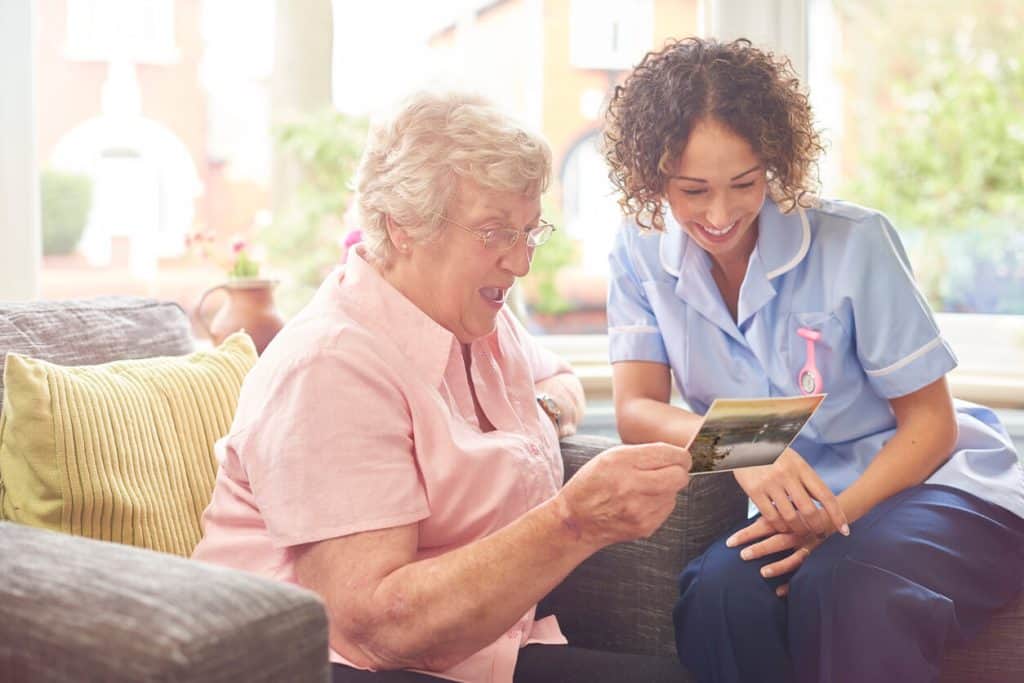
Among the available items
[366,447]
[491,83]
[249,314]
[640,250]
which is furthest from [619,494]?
[491,83]

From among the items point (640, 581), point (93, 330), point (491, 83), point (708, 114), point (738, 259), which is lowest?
point (640, 581)

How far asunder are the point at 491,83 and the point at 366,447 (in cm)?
182

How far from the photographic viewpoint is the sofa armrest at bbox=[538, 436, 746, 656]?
6.07ft

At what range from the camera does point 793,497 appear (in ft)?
5.57

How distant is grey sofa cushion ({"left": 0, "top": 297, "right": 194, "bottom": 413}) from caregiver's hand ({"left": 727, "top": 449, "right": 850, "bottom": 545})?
1.00 m

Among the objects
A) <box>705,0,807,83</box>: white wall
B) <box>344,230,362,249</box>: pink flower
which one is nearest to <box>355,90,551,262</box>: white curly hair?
<box>344,230,362,249</box>: pink flower

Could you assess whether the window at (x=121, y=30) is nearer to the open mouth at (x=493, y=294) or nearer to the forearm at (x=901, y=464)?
the open mouth at (x=493, y=294)

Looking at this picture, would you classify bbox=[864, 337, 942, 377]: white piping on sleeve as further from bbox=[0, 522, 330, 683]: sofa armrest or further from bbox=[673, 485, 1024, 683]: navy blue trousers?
bbox=[0, 522, 330, 683]: sofa armrest

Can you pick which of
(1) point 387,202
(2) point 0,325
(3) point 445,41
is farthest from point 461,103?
(3) point 445,41

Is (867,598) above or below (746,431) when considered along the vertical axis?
below

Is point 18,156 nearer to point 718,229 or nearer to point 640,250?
point 640,250

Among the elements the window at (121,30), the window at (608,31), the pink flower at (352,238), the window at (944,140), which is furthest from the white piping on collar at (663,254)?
the window at (121,30)

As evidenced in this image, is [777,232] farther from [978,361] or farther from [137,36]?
[137,36]

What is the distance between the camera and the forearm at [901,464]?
1761 mm
